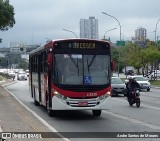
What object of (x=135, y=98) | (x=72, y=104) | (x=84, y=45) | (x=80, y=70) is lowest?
(x=135, y=98)

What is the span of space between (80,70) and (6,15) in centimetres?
2961

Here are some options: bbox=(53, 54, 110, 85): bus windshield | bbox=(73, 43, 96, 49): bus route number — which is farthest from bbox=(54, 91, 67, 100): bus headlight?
bbox=(73, 43, 96, 49): bus route number

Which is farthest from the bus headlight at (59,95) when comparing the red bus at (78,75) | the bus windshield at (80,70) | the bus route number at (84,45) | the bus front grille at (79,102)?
the bus route number at (84,45)

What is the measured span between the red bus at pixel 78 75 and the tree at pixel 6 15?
28.0 metres

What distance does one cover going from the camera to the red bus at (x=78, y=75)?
1789 centimetres

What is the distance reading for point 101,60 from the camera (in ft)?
60.8

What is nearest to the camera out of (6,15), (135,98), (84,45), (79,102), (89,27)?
(79,102)

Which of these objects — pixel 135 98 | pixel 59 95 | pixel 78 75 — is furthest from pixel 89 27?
pixel 59 95

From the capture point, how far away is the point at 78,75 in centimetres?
1806

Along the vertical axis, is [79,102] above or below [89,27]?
below

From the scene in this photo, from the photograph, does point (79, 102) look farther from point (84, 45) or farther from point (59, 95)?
point (84, 45)

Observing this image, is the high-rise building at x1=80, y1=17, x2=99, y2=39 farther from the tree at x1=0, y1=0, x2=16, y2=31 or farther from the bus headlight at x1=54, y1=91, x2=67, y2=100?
the bus headlight at x1=54, y1=91, x2=67, y2=100

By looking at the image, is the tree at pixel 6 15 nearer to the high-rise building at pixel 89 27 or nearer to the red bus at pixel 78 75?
the red bus at pixel 78 75

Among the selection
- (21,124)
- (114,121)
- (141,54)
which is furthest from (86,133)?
(141,54)
